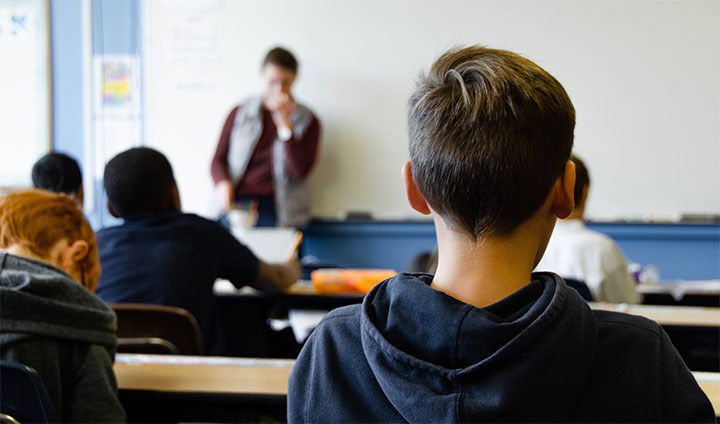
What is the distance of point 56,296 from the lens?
4.73ft

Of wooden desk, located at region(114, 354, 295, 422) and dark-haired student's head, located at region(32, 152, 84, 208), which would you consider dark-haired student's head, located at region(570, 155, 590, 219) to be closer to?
wooden desk, located at region(114, 354, 295, 422)

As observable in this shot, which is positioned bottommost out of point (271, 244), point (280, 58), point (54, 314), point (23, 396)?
point (271, 244)

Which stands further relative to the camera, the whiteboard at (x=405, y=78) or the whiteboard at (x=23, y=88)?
the whiteboard at (x=23, y=88)

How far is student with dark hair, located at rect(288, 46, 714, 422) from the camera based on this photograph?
80 cm

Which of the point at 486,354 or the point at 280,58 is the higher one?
the point at 280,58

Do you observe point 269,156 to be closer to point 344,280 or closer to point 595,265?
point 344,280

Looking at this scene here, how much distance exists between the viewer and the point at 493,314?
81 centimetres

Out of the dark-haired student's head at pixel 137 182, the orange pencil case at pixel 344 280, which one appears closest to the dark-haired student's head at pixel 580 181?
the orange pencil case at pixel 344 280

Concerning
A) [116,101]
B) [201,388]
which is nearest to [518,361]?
[201,388]

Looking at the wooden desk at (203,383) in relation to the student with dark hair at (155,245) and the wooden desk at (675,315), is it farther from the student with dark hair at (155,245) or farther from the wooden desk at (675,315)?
the wooden desk at (675,315)

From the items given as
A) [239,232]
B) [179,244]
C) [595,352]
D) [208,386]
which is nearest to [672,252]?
[239,232]

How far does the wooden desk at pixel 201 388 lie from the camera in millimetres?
1514

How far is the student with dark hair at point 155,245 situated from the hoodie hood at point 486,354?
1.55 metres

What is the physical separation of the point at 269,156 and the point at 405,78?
37.4 inches
